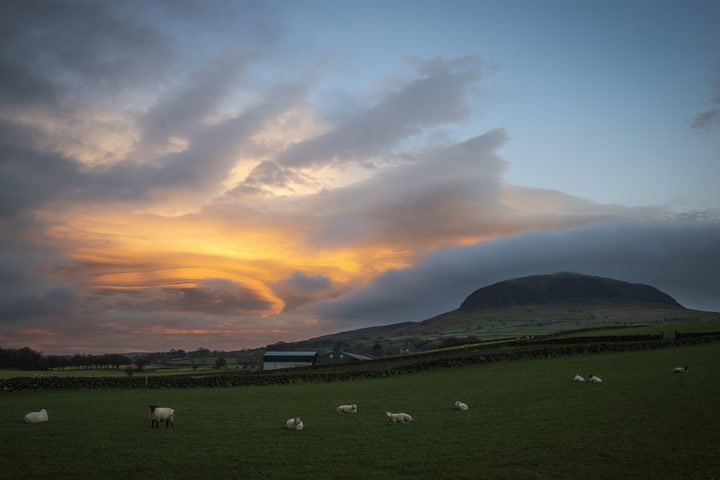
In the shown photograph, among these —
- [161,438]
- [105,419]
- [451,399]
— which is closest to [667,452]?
[451,399]

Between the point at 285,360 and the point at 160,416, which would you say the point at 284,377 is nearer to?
the point at 160,416

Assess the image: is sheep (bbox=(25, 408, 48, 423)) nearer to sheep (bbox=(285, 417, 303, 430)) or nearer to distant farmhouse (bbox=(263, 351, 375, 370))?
sheep (bbox=(285, 417, 303, 430))

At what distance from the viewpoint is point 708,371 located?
31484 mm

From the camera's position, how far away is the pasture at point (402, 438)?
41.8 feet

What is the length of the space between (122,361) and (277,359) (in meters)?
31.5

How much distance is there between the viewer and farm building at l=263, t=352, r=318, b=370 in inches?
3930

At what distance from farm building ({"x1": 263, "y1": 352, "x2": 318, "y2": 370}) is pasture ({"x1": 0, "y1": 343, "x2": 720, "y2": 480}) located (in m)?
73.0

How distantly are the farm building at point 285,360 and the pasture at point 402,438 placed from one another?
240ft

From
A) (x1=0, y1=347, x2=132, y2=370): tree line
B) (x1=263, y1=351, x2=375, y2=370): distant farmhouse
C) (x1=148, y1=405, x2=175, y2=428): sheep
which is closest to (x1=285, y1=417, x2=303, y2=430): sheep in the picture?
(x1=148, y1=405, x2=175, y2=428): sheep

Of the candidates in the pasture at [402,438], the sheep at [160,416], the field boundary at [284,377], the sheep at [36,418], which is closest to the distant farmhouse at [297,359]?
the field boundary at [284,377]

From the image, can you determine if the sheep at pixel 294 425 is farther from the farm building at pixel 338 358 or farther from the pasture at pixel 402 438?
the farm building at pixel 338 358

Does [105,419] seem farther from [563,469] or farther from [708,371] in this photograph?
[708,371]

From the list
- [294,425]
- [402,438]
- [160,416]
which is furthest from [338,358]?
[402,438]

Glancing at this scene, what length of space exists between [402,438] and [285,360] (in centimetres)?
8828
